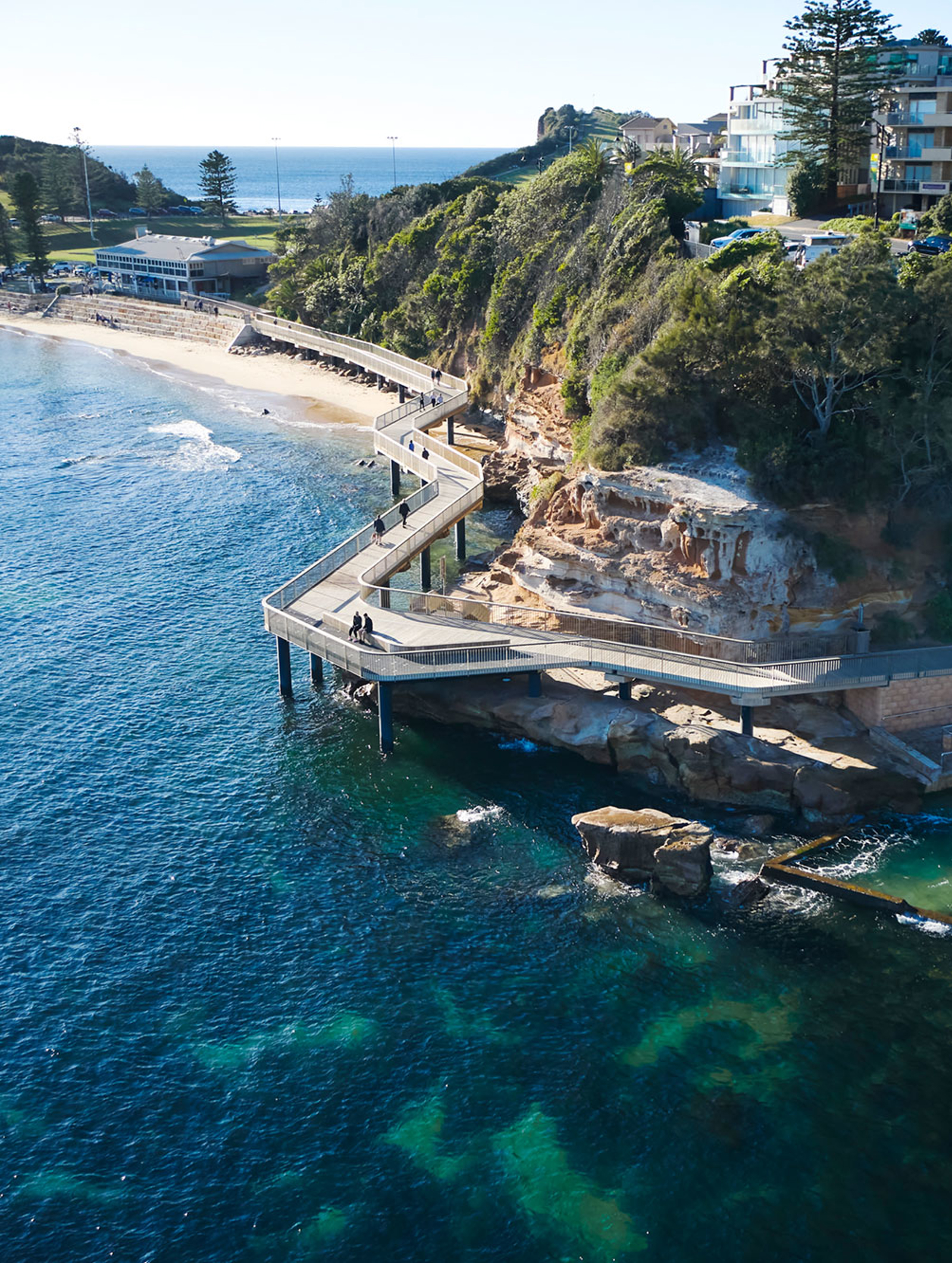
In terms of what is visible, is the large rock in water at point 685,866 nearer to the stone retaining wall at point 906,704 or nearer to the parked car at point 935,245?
the stone retaining wall at point 906,704

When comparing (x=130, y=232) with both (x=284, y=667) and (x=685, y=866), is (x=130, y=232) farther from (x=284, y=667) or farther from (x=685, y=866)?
(x=685, y=866)

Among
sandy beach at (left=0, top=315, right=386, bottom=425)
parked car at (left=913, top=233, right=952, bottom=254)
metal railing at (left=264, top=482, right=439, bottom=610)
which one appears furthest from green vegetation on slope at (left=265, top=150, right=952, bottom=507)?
sandy beach at (left=0, top=315, right=386, bottom=425)

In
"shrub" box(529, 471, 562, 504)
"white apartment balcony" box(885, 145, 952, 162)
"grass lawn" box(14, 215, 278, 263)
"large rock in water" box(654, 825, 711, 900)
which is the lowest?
"large rock in water" box(654, 825, 711, 900)

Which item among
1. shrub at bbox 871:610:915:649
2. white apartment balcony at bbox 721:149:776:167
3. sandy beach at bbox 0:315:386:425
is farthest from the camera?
sandy beach at bbox 0:315:386:425

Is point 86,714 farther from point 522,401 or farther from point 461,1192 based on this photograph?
point 522,401

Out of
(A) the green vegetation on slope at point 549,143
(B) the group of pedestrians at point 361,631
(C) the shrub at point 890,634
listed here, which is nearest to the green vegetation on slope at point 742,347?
(C) the shrub at point 890,634

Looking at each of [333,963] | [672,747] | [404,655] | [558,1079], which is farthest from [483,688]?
[558,1079]

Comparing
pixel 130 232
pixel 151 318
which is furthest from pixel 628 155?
pixel 130 232

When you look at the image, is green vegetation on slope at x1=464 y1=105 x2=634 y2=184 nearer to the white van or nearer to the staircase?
the staircase
